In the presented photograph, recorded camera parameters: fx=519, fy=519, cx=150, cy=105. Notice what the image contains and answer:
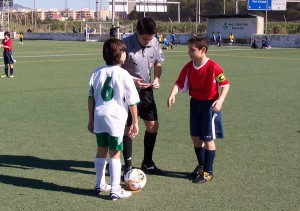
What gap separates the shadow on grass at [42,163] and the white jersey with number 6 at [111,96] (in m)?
1.38

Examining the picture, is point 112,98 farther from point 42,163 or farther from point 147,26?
point 42,163

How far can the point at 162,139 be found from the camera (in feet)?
26.6

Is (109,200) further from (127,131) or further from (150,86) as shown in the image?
(150,86)

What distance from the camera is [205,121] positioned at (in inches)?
233

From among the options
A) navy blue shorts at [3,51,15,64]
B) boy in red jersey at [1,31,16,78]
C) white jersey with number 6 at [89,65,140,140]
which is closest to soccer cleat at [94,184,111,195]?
white jersey with number 6 at [89,65,140,140]

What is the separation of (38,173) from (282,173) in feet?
9.65

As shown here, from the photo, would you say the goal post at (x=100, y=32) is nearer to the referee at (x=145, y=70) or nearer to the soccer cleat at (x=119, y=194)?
the referee at (x=145, y=70)

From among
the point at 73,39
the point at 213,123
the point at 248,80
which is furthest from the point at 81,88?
the point at 73,39

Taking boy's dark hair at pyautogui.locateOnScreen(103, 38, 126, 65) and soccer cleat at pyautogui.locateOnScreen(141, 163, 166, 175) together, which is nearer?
boy's dark hair at pyautogui.locateOnScreen(103, 38, 126, 65)

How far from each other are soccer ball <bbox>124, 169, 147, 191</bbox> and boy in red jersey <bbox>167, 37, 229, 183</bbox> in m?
0.66

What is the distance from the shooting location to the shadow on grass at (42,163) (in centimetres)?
658

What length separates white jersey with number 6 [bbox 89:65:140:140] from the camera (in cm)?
514

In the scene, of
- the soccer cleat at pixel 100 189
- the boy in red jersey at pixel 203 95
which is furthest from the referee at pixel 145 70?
the soccer cleat at pixel 100 189

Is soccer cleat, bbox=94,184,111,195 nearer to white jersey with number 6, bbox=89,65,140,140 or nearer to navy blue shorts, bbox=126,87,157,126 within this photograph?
white jersey with number 6, bbox=89,65,140,140
